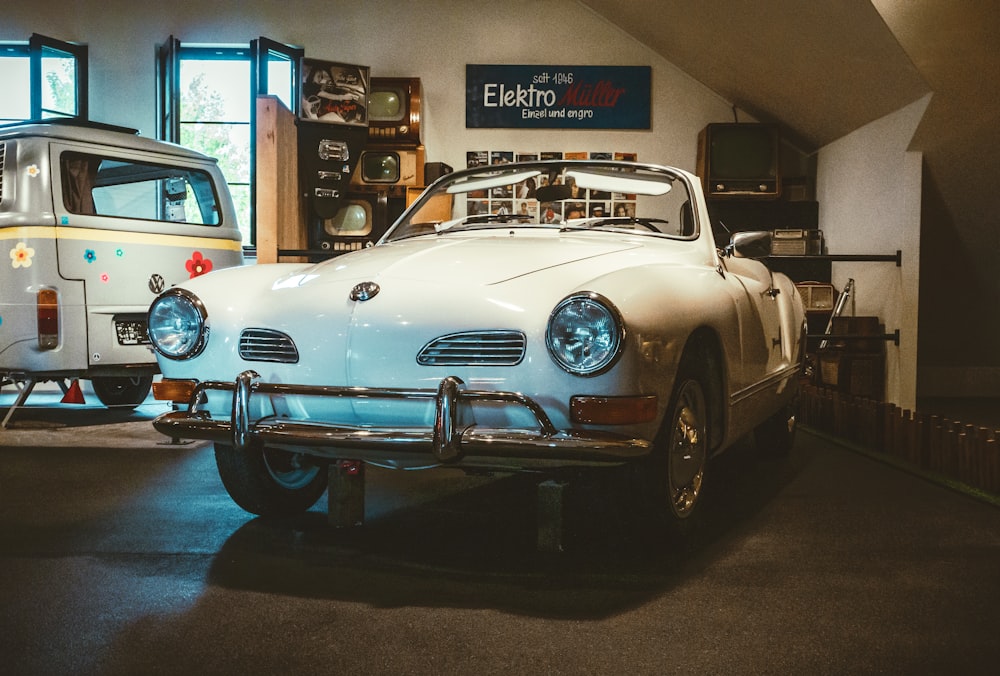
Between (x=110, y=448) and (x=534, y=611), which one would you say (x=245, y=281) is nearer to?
(x=534, y=611)

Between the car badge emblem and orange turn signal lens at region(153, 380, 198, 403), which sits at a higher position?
the car badge emblem

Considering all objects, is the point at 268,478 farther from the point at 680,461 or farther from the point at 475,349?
the point at 680,461

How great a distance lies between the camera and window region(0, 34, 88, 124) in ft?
31.4

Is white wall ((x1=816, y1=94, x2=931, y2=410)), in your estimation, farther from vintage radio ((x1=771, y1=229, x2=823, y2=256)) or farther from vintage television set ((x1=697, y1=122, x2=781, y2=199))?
vintage television set ((x1=697, y1=122, x2=781, y2=199))

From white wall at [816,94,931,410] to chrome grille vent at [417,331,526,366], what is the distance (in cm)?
556

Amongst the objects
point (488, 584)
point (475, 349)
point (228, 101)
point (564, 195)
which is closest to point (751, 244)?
point (564, 195)

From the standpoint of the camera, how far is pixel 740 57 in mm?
8375

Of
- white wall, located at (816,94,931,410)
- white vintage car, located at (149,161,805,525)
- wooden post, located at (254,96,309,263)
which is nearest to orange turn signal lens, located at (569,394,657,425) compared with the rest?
white vintage car, located at (149,161,805,525)

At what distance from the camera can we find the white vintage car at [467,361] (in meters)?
2.33

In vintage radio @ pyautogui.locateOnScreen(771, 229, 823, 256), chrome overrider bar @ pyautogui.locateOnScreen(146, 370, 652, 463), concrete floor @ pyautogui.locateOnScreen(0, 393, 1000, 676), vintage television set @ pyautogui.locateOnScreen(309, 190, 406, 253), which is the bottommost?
concrete floor @ pyautogui.locateOnScreen(0, 393, 1000, 676)

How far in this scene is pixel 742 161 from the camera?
8.89m

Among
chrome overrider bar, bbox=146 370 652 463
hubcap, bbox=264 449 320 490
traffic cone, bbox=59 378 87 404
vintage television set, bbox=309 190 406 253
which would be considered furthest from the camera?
vintage television set, bbox=309 190 406 253

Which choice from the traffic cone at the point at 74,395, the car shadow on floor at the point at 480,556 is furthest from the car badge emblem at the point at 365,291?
the traffic cone at the point at 74,395

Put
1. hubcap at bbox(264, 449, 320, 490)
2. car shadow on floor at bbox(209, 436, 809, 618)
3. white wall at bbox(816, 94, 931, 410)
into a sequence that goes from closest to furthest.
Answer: car shadow on floor at bbox(209, 436, 809, 618), hubcap at bbox(264, 449, 320, 490), white wall at bbox(816, 94, 931, 410)
